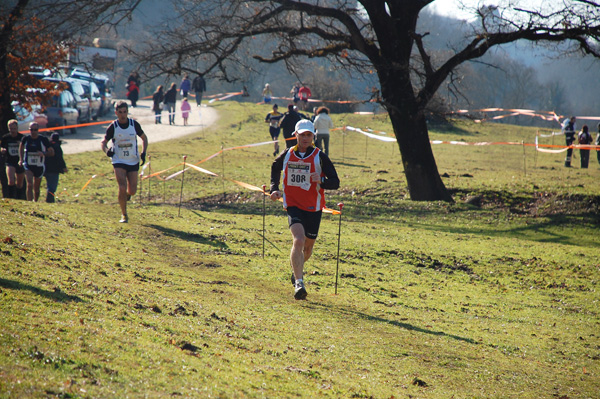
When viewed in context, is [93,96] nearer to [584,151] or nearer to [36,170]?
[36,170]

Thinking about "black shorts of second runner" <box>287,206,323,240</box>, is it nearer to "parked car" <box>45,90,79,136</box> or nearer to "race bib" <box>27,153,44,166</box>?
"race bib" <box>27,153,44,166</box>

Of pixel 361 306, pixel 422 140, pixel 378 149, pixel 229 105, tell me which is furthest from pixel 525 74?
pixel 361 306

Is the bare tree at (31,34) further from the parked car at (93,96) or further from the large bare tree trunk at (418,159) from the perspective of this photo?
the parked car at (93,96)

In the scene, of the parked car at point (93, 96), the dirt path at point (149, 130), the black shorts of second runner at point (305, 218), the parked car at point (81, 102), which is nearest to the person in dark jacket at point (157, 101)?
the dirt path at point (149, 130)

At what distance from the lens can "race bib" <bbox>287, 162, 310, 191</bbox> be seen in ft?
25.9

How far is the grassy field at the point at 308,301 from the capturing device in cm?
475

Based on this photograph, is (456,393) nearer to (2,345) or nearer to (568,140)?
(2,345)

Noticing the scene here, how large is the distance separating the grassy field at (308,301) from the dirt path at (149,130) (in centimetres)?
985

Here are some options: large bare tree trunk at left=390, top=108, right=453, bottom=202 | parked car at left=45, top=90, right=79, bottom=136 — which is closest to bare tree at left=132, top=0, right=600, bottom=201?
large bare tree trunk at left=390, top=108, right=453, bottom=202

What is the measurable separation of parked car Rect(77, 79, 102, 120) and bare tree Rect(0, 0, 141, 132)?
17606 millimetres

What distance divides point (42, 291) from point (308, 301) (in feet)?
10.5

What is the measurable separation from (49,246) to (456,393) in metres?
5.63

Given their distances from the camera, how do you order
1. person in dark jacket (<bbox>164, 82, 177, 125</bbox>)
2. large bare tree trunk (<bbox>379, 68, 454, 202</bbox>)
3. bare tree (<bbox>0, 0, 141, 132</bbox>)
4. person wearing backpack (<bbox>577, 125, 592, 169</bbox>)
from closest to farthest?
1. bare tree (<bbox>0, 0, 141, 132</bbox>)
2. large bare tree trunk (<bbox>379, 68, 454, 202</bbox>)
3. person wearing backpack (<bbox>577, 125, 592, 169</bbox>)
4. person in dark jacket (<bbox>164, 82, 177, 125</bbox>)

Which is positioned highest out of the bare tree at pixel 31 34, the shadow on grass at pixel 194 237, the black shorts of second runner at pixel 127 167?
the bare tree at pixel 31 34
